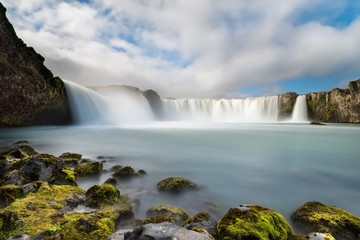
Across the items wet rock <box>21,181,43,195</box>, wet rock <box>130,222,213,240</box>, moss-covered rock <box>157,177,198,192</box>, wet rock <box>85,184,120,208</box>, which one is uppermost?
wet rock <box>130,222,213,240</box>

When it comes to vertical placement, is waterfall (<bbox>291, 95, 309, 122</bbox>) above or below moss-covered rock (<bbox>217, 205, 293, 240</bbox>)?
above

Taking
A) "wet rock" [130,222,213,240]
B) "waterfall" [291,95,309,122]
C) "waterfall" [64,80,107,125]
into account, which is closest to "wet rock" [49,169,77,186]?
"wet rock" [130,222,213,240]

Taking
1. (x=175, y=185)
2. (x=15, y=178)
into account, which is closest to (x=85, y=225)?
(x=15, y=178)

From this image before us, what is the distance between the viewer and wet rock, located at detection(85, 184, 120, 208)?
5133mm

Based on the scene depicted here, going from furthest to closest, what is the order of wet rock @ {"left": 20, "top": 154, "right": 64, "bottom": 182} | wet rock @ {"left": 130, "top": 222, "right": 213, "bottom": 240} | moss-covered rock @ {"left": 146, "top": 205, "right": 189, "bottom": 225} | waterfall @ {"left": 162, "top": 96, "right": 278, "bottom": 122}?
waterfall @ {"left": 162, "top": 96, "right": 278, "bottom": 122}
wet rock @ {"left": 20, "top": 154, "right": 64, "bottom": 182}
moss-covered rock @ {"left": 146, "top": 205, "right": 189, "bottom": 225}
wet rock @ {"left": 130, "top": 222, "right": 213, "bottom": 240}

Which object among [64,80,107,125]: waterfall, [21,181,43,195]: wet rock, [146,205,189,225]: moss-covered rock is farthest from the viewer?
[64,80,107,125]: waterfall

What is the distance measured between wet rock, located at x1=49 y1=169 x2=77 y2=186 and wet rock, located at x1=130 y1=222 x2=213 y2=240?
14.6 ft

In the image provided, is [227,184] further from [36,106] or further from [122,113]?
[122,113]

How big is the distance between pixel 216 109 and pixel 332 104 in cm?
3358

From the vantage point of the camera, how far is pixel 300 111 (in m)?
66.6

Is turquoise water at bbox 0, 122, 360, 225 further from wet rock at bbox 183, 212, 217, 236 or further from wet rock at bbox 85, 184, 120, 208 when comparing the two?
wet rock at bbox 183, 212, 217, 236

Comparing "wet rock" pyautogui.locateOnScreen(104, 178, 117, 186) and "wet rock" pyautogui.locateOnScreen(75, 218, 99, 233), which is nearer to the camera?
"wet rock" pyautogui.locateOnScreen(75, 218, 99, 233)

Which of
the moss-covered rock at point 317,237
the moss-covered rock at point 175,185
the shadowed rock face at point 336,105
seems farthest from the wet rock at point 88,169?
the shadowed rock face at point 336,105

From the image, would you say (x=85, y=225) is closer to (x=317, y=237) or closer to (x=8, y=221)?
(x=8, y=221)
